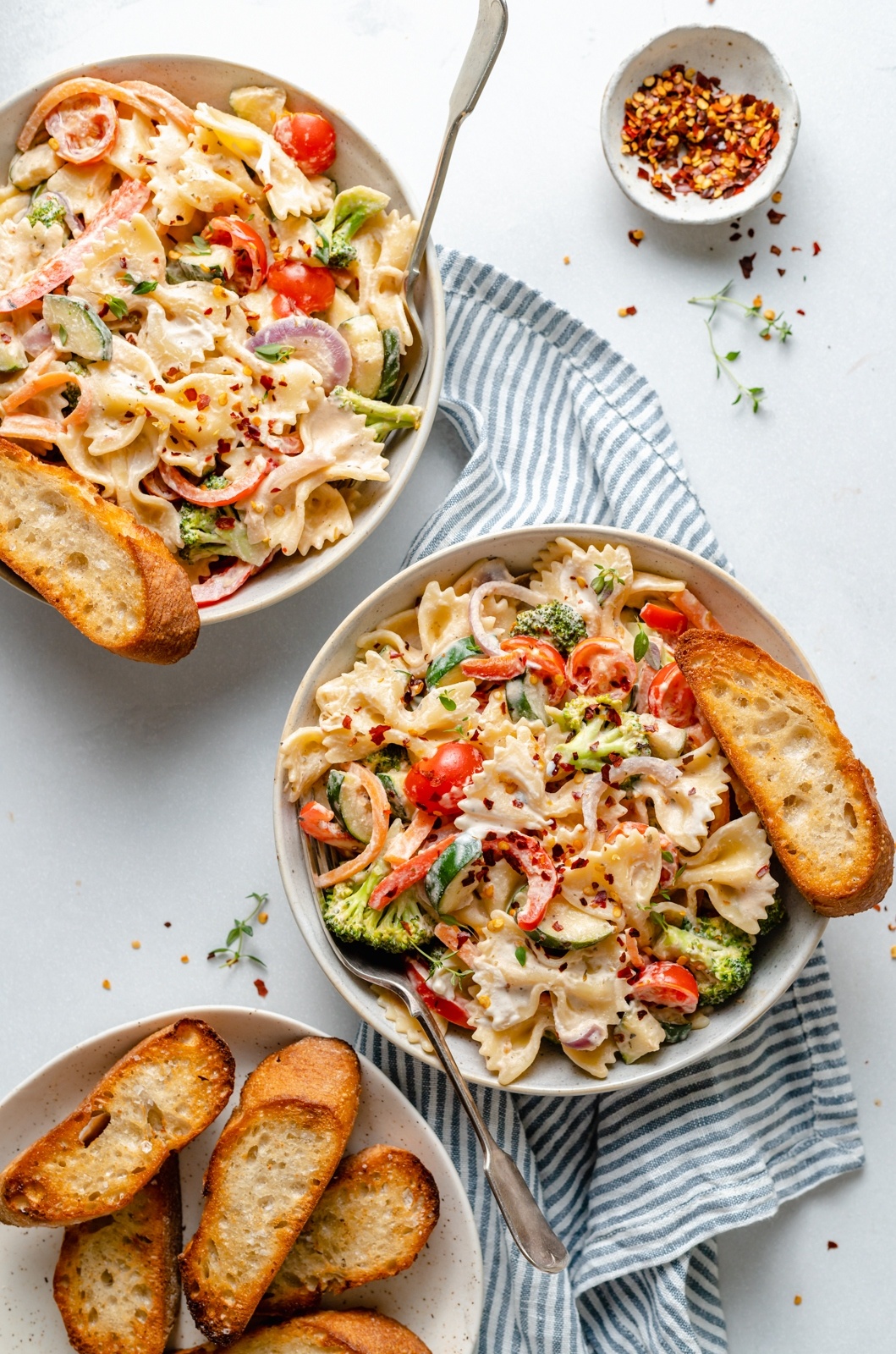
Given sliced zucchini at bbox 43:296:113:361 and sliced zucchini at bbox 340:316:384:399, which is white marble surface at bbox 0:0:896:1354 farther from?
sliced zucchini at bbox 43:296:113:361

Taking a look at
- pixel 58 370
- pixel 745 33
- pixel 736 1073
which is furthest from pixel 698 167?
pixel 736 1073

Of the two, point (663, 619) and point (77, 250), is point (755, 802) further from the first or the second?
point (77, 250)

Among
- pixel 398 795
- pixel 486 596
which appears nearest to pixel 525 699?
pixel 486 596

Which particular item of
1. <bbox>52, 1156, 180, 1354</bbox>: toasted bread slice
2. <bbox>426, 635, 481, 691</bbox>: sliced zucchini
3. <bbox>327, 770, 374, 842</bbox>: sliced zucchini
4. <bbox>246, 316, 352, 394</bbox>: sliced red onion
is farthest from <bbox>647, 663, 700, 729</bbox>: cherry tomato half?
<bbox>52, 1156, 180, 1354</bbox>: toasted bread slice

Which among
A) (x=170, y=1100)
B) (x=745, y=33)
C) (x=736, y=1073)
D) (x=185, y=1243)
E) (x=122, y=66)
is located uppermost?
(x=745, y=33)

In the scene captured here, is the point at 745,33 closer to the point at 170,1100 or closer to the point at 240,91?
the point at 240,91

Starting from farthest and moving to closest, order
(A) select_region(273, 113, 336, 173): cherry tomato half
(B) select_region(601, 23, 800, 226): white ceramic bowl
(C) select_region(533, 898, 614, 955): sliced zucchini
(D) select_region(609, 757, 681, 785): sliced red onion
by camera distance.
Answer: (B) select_region(601, 23, 800, 226): white ceramic bowl, (A) select_region(273, 113, 336, 173): cherry tomato half, (D) select_region(609, 757, 681, 785): sliced red onion, (C) select_region(533, 898, 614, 955): sliced zucchini
